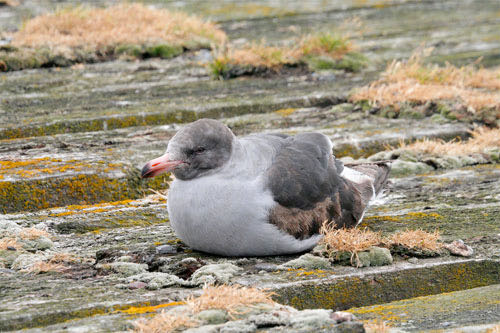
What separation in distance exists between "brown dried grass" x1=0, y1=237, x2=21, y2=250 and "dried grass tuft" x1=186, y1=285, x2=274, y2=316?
1.36 metres

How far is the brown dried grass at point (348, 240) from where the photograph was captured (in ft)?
13.7

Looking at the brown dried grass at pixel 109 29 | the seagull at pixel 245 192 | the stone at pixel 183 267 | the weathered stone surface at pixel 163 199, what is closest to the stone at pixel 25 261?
the weathered stone surface at pixel 163 199

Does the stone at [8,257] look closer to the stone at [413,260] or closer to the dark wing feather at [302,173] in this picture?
the dark wing feather at [302,173]

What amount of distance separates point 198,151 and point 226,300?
1466 millimetres

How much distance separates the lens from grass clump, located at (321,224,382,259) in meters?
4.19

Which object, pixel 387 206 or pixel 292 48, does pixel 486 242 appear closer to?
pixel 387 206

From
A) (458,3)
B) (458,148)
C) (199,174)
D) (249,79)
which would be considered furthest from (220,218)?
(458,3)

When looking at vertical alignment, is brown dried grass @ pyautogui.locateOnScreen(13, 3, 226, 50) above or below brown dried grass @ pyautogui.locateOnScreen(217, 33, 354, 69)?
above

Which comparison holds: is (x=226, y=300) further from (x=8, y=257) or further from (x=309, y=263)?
(x=8, y=257)

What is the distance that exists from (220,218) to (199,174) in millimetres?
392

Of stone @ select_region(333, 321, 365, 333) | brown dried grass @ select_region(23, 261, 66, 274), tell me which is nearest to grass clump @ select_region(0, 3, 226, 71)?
brown dried grass @ select_region(23, 261, 66, 274)

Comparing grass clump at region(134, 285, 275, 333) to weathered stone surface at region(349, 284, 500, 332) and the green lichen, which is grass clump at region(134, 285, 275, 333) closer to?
the green lichen

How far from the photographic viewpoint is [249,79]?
837cm

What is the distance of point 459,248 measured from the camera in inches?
169
